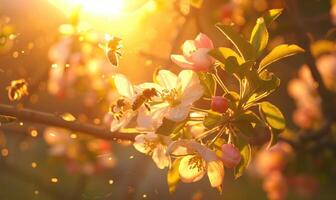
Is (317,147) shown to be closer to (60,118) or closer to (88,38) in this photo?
(88,38)

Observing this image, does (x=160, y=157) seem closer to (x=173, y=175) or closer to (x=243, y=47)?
(x=173, y=175)

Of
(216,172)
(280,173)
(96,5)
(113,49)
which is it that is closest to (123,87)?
(113,49)

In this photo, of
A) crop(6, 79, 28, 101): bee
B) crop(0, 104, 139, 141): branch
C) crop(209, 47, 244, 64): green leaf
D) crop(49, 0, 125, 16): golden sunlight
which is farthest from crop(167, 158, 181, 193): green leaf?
crop(49, 0, 125, 16): golden sunlight

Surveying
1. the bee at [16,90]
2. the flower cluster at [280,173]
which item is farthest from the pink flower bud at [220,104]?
the flower cluster at [280,173]

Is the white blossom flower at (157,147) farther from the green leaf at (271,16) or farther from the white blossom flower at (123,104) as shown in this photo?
the green leaf at (271,16)

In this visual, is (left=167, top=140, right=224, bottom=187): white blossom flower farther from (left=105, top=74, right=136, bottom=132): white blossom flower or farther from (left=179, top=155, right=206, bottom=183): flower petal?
(left=105, top=74, right=136, bottom=132): white blossom flower

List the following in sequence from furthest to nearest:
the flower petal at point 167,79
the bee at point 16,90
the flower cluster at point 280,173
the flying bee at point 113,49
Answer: the flower cluster at point 280,173 < the bee at point 16,90 < the flying bee at point 113,49 < the flower petal at point 167,79
